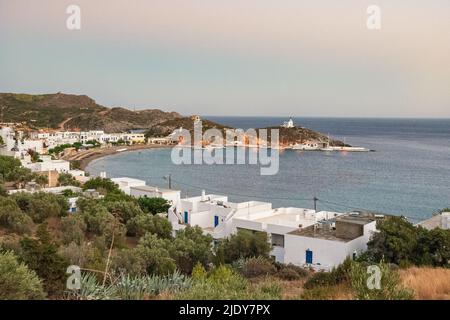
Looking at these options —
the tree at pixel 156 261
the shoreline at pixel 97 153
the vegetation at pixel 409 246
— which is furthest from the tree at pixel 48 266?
the shoreline at pixel 97 153

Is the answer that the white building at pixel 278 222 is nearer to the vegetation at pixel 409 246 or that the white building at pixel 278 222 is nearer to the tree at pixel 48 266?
the vegetation at pixel 409 246

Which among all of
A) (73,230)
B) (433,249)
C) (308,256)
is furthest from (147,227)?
(433,249)

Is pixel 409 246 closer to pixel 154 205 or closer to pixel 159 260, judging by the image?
pixel 159 260

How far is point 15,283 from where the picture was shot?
3715 millimetres

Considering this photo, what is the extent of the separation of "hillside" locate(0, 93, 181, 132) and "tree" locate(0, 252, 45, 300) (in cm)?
5515

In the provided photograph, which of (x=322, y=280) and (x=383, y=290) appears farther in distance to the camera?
(x=322, y=280)

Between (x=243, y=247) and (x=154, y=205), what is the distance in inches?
→ 236

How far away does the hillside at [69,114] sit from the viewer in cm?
6132

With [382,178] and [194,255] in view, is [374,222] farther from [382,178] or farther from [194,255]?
[382,178]

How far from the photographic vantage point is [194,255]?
27.4 feet

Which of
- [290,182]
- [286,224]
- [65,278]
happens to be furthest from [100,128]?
[65,278]

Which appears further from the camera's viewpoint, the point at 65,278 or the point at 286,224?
the point at 286,224
